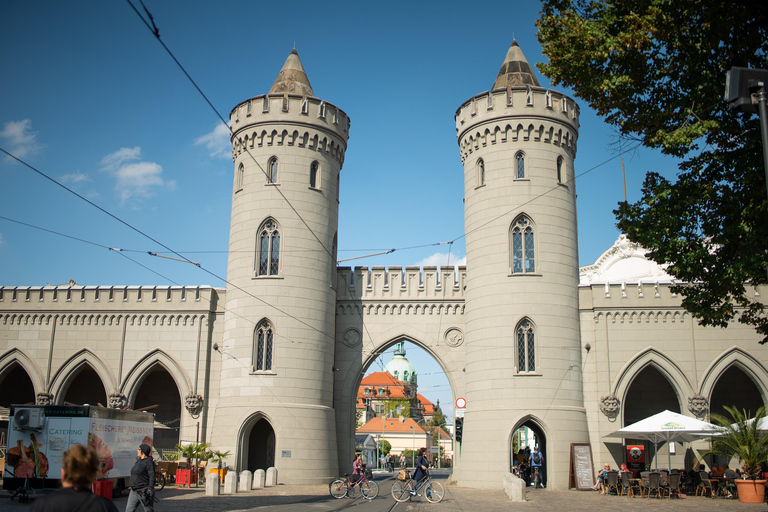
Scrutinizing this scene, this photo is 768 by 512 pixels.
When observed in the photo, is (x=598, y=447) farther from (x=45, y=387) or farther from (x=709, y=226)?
(x=45, y=387)

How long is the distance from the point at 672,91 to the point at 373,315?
2038 cm

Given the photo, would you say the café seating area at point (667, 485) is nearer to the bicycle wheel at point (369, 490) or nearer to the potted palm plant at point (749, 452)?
the potted palm plant at point (749, 452)

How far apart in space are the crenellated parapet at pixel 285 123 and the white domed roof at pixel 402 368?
9352 cm

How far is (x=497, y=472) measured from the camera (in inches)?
1073

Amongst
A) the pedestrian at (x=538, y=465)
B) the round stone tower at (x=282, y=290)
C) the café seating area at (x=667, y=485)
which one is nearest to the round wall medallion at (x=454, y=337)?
the round stone tower at (x=282, y=290)

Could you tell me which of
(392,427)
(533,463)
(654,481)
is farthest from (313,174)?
(392,427)

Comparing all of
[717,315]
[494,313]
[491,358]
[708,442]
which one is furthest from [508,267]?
[717,315]

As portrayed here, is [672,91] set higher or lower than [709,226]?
higher

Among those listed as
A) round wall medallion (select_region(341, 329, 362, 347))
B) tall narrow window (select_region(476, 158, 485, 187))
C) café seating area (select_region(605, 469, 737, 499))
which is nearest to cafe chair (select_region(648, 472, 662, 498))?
café seating area (select_region(605, 469, 737, 499))

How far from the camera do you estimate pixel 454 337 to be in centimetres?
3247

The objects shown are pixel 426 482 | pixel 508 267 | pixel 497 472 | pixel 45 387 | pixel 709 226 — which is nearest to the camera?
pixel 709 226

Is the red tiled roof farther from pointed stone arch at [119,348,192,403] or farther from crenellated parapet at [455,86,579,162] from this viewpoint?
crenellated parapet at [455,86,579,162]

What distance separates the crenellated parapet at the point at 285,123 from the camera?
104 ft

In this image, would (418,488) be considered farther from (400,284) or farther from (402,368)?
(402,368)
